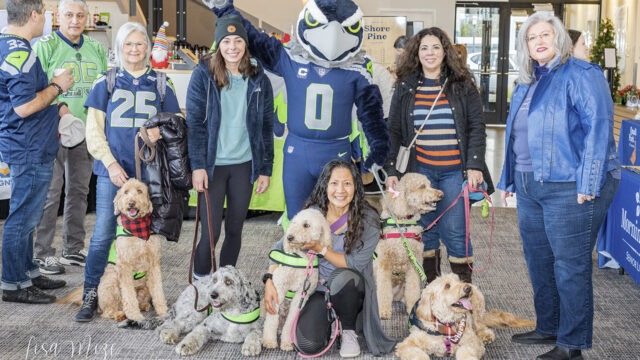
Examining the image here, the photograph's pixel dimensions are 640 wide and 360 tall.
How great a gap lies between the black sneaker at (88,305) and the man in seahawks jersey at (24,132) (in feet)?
1.14

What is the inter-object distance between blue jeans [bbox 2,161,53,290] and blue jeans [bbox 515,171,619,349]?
2262mm

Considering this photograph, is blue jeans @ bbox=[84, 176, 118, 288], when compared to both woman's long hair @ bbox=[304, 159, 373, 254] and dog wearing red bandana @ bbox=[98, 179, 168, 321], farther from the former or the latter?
woman's long hair @ bbox=[304, 159, 373, 254]

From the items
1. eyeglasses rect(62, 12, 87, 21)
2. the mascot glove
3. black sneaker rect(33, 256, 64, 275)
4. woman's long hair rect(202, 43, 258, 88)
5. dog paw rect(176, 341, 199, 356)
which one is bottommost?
dog paw rect(176, 341, 199, 356)

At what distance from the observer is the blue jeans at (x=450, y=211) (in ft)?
11.6

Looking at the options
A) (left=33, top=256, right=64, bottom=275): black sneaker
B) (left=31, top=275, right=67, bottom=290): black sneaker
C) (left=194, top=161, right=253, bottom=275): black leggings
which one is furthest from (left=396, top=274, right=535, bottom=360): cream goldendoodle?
(left=33, top=256, right=64, bottom=275): black sneaker

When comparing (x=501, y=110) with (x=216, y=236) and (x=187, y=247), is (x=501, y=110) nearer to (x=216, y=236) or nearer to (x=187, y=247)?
(x=187, y=247)

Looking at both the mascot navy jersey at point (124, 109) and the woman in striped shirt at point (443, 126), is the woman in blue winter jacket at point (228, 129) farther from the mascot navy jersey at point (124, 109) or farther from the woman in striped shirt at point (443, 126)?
the woman in striped shirt at point (443, 126)

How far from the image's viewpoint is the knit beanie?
3.25 m

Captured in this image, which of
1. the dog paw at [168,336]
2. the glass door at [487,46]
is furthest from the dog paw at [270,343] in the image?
the glass door at [487,46]

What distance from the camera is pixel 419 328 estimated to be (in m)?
3.08

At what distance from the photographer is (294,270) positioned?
3076 millimetres

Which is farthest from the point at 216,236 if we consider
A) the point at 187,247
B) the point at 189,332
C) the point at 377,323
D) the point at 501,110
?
the point at 501,110

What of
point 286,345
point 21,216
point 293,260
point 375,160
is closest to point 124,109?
point 21,216
